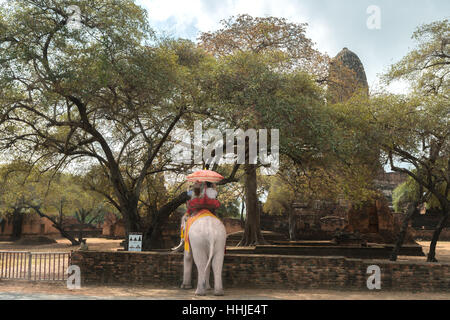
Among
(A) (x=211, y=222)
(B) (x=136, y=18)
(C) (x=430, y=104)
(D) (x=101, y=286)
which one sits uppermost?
(B) (x=136, y=18)

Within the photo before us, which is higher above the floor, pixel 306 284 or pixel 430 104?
pixel 430 104

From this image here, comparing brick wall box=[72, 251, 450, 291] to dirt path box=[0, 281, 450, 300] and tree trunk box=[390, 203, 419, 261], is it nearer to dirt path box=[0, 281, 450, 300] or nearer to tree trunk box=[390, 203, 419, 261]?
dirt path box=[0, 281, 450, 300]

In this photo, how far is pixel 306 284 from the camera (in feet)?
33.1

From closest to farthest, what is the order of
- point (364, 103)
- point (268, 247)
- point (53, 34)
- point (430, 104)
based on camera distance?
1. point (53, 34)
2. point (430, 104)
3. point (364, 103)
4. point (268, 247)

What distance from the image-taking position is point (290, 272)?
400 inches

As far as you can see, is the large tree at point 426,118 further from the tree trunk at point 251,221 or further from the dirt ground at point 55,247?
the dirt ground at point 55,247

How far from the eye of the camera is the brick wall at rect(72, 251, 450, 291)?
9.91 meters

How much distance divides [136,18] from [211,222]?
23.3 feet

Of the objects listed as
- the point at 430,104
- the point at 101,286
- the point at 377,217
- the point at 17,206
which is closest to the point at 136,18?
the point at 101,286

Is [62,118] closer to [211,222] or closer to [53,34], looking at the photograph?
[53,34]

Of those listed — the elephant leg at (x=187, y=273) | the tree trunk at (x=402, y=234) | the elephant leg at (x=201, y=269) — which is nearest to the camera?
the elephant leg at (x=201, y=269)

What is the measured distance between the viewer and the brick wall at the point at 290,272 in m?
9.91

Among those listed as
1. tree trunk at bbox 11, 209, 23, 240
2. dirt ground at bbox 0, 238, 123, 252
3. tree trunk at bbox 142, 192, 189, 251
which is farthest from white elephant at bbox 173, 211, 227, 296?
tree trunk at bbox 11, 209, 23, 240

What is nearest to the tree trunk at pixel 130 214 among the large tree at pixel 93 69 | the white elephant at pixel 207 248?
the large tree at pixel 93 69
